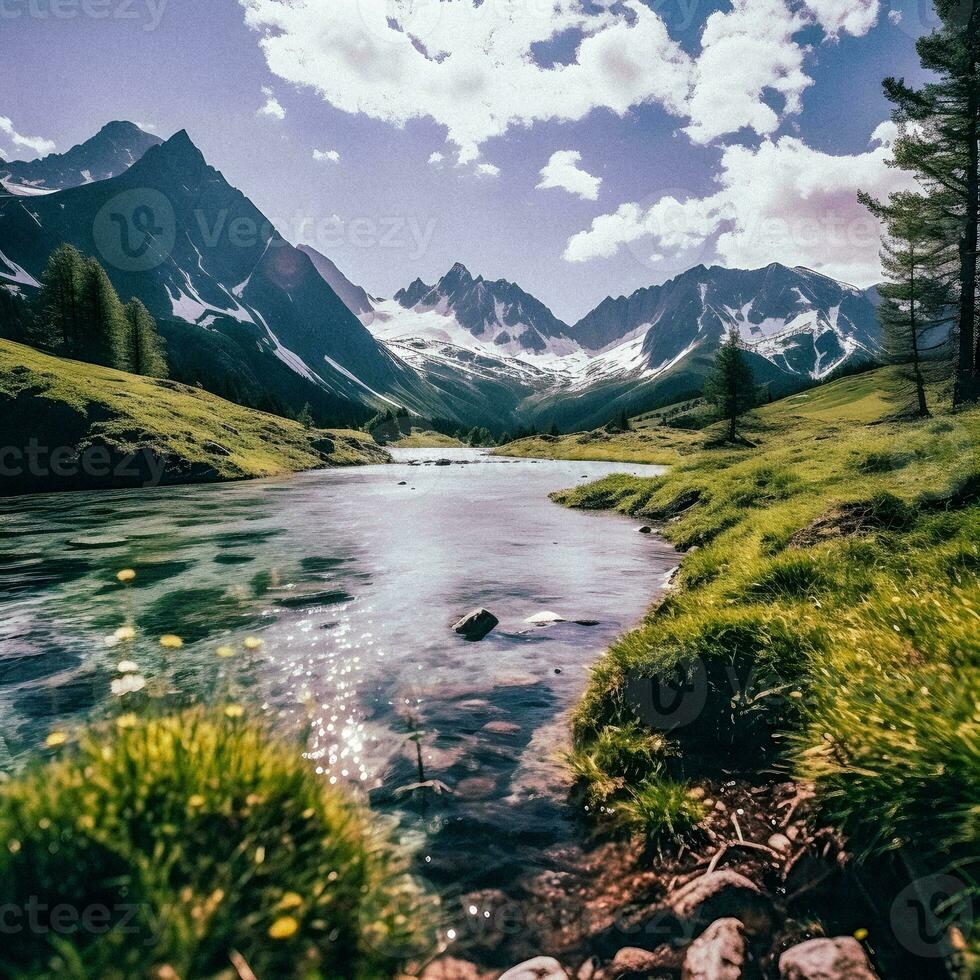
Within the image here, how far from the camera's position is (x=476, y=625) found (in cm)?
1233

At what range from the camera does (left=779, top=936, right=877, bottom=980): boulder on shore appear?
329cm

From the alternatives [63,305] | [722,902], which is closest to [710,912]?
[722,902]

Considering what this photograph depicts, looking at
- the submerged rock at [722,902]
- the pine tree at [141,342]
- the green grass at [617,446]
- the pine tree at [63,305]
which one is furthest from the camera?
the green grass at [617,446]

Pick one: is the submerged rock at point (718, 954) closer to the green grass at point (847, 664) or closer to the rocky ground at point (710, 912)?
the rocky ground at point (710, 912)

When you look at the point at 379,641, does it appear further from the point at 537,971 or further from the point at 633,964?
the point at 633,964

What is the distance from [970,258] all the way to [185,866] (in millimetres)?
41230

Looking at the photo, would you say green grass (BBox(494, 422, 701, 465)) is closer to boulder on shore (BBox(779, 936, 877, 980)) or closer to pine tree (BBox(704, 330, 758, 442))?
pine tree (BBox(704, 330, 758, 442))

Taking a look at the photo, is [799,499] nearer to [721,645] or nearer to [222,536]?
[721,645]

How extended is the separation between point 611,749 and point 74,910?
546cm

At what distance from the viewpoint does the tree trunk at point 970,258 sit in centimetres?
2823

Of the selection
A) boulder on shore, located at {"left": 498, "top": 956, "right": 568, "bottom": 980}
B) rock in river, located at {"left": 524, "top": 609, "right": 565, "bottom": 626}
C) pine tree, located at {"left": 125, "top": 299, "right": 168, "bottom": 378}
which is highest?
pine tree, located at {"left": 125, "top": 299, "right": 168, "bottom": 378}

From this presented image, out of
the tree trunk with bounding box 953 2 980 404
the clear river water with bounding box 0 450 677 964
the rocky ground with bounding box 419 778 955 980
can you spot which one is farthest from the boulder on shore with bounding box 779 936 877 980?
the tree trunk with bounding box 953 2 980 404

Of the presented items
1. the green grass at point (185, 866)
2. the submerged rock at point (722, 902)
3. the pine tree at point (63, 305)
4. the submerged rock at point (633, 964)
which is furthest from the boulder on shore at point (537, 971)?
the pine tree at point (63, 305)

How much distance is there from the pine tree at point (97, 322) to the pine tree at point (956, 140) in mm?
99827
